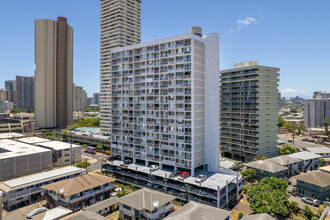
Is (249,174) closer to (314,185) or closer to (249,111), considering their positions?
(314,185)

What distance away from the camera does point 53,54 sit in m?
168

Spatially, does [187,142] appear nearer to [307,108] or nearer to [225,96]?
[225,96]

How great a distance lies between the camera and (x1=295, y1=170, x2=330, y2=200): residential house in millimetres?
56656

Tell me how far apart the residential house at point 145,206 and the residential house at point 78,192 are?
11503 mm

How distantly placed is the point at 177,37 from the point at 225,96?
45055mm

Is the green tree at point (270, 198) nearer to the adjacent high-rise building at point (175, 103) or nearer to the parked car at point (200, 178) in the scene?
the parked car at point (200, 178)

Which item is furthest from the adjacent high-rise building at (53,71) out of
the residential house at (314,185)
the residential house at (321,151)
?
the residential house at (321,151)

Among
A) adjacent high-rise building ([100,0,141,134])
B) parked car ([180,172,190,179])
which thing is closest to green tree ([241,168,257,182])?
parked car ([180,172,190,179])

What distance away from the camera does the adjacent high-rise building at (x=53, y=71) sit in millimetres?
165125

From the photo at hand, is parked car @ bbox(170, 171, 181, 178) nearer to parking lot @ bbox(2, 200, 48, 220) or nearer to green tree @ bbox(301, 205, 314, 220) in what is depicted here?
green tree @ bbox(301, 205, 314, 220)

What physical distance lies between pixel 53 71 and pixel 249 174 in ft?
519

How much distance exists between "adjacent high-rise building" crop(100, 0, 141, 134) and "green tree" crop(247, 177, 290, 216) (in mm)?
109195

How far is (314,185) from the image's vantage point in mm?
57438

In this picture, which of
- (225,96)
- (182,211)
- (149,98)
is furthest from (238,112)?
(182,211)
